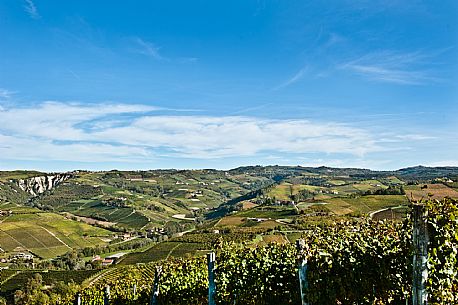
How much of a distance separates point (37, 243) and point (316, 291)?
13171cm

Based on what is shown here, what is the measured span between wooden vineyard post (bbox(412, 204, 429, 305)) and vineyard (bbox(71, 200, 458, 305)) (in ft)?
0.39

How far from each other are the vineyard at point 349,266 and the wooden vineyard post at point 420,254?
0.39 feet

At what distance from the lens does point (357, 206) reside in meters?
99.1

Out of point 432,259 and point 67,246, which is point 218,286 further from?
point 67,246

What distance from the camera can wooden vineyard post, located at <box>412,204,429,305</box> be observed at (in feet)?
18.5

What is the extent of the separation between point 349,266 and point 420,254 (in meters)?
2.13

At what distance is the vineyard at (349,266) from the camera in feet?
19.2

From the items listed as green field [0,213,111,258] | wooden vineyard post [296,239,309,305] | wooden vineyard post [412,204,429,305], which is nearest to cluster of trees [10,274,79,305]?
green field [0,213,111,258]

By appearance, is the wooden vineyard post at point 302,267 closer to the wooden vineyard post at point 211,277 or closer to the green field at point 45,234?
the wooden vineyard post at point 211,277

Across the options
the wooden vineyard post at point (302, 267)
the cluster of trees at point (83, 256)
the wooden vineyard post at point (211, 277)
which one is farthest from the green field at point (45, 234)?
the wooden vineyard post at point (302, 267)

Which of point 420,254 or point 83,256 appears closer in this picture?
point 420,254

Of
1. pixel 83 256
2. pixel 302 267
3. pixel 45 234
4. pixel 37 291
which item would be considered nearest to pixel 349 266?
pixel 302 267

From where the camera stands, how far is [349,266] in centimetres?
764

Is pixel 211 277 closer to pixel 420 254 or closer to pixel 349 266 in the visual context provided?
pixel 349 266
